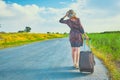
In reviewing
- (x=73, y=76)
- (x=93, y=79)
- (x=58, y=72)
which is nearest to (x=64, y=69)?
(x=58, y=72)

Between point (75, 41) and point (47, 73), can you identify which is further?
point (75, 41)

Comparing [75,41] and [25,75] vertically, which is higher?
[75,41]

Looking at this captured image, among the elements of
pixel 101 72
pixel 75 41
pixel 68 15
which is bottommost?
pixel 101 72

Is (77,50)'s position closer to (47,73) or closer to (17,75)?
(47,73)

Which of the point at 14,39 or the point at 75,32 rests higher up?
the point at 75,32

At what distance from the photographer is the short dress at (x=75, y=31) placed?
11.5 m

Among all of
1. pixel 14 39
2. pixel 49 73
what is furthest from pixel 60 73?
pixel 14 39

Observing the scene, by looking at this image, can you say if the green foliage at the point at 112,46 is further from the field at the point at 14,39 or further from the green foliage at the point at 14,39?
the green foliage at the point at 14,39

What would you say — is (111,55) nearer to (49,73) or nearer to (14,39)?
(49,73)

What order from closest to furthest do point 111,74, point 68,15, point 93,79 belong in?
point 93,79 < point 111,74 < point 68,15

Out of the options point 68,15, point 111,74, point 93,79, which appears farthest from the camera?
point 68,15

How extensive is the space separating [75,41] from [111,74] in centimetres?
201

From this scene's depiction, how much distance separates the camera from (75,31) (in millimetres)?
11703

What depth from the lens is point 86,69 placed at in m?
10.3
